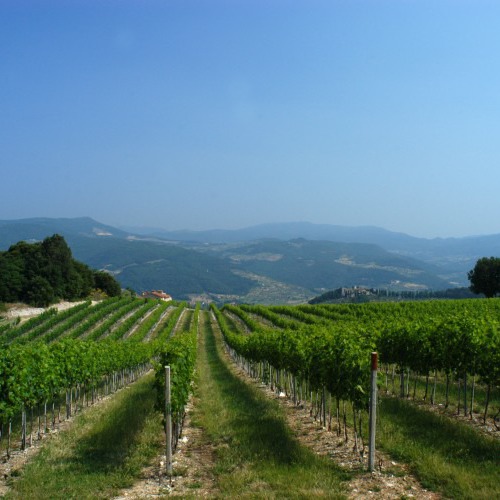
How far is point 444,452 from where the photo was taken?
9969 millimetres

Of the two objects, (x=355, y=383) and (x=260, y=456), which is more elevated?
(x=355, y=383)

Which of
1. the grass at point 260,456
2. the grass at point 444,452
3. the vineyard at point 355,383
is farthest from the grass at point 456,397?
the grass at point 260,456

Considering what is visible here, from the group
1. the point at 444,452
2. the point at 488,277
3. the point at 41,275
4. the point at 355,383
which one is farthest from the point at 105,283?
the point at 444,452

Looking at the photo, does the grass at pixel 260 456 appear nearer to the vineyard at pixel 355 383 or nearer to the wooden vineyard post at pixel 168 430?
the wooden vineyard post at pixel 168 430

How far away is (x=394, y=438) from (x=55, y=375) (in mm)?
10995

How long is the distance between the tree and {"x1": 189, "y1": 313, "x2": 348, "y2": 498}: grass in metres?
80.3

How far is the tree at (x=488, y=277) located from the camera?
84.9m

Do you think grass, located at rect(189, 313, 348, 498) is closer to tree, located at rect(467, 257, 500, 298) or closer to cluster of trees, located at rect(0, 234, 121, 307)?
tree, located at rect(467, 257, 500, 298)

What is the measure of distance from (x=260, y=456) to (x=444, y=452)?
408 cm

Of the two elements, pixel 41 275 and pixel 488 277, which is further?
pixel 41 275

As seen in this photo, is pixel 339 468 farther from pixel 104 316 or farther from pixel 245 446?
pixel 104 316

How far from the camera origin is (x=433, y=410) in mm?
14578

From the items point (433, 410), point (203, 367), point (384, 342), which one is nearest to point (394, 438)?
point (433, 410)

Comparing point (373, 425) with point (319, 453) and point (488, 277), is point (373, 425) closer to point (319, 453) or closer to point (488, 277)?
point (319, 453)
